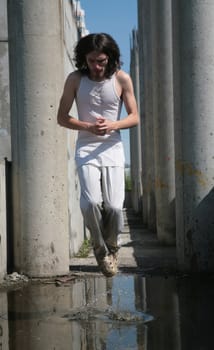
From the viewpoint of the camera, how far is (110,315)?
652 centimetres

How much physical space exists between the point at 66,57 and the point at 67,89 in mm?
5325

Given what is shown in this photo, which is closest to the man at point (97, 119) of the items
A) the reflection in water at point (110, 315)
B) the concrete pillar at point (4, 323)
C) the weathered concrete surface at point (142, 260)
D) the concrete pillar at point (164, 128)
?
the reflection in water at point (110, 315)

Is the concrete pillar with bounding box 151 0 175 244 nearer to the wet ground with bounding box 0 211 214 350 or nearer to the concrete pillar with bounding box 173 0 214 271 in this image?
the wet ground with bounding box 0 211 214 350

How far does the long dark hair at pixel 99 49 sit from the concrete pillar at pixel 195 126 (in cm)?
324

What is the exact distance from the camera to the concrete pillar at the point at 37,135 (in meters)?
8.85

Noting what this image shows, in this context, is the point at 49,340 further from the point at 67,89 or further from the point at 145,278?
the point at 145,278

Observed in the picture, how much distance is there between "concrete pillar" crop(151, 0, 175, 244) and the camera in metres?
13.0

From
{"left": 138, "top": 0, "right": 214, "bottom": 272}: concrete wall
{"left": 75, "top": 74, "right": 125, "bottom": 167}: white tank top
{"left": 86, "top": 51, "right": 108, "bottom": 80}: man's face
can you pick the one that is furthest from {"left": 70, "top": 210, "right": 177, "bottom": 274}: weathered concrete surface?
{"left": 86, "top": 51, "right": 108, "bottom": 80}: man's face

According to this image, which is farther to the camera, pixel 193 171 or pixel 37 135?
pixel 193 171

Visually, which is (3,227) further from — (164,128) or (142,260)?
(164,128)

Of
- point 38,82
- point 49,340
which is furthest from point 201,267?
point 49,340

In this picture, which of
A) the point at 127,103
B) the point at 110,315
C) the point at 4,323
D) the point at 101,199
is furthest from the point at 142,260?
the point at 127,103

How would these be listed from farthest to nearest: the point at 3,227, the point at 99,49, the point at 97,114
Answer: the point at 3,227 → the point at 97,114 → the point at 99,49

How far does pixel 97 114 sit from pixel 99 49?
1.81 ft
